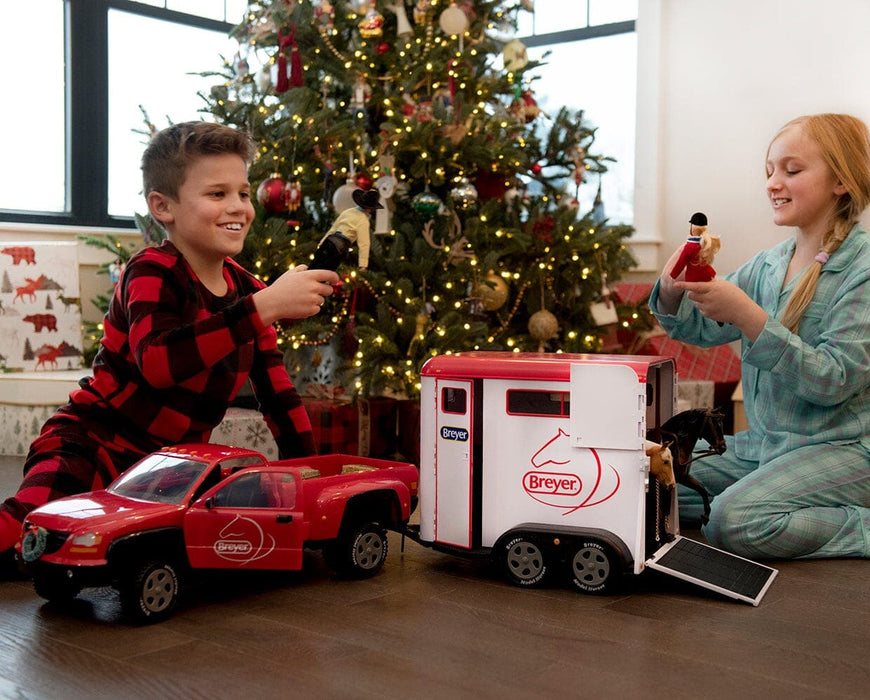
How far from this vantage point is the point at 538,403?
1.83m

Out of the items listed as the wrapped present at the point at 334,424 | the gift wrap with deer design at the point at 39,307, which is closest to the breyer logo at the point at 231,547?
the wrapped present at the point at 334,424

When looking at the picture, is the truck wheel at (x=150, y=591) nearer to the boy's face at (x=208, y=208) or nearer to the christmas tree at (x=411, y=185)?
the boy's face at (x=208, y=208)

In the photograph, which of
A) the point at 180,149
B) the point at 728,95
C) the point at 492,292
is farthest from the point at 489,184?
the point at 180,149

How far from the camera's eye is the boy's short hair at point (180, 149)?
→ 1.97 m

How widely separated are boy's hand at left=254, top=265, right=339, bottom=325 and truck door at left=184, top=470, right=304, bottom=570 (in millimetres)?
292

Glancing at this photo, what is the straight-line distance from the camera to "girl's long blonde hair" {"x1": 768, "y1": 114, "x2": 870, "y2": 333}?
7.29 ft

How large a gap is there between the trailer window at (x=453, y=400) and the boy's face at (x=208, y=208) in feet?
1.68

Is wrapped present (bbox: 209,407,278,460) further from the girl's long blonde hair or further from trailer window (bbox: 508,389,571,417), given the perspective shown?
the girl's long blonde hair

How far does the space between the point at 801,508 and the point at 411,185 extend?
6.79ft

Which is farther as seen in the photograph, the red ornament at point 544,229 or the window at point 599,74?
the window at point 599,74

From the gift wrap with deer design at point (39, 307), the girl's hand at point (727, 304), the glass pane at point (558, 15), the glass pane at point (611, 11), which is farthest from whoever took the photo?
the glass pane at point (558, 15)

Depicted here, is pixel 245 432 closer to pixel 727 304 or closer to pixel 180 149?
pixel 180 149

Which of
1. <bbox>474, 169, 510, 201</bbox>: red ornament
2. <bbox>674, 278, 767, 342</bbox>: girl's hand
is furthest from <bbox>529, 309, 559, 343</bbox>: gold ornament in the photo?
<bbox>674, 278, 767, 342</bbox>: girl's hand

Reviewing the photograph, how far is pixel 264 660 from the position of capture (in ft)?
4.73
